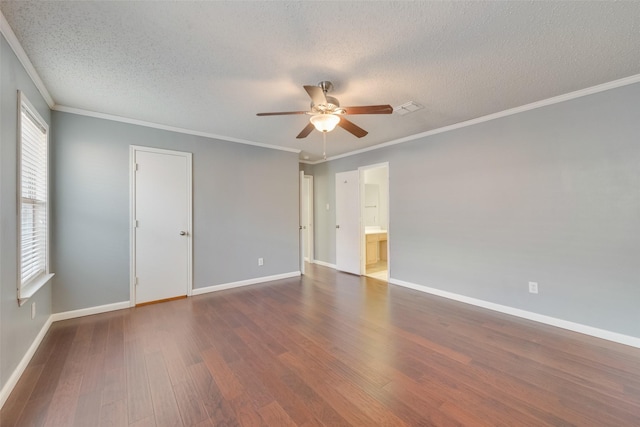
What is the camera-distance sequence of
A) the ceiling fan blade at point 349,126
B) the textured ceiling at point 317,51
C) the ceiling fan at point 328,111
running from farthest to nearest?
the ceiling fan blade at point 349,126 → the ceiling fan at point 328,111 → the textured ceiling at point 317,51

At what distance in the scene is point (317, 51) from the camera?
196cm

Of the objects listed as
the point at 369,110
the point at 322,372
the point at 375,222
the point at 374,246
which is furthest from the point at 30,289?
the point at 375,222

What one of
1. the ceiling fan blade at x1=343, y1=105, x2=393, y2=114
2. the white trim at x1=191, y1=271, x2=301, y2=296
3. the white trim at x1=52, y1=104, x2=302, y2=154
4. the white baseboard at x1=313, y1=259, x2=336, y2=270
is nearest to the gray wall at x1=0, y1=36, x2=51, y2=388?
the white trim at x1=52, y1=104, x2=302, y2=154

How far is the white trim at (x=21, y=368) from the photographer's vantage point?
173 centimetres

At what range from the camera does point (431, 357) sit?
2248 millimetres

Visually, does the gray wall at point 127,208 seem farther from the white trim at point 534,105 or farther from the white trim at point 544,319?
the white trim at point 544,319

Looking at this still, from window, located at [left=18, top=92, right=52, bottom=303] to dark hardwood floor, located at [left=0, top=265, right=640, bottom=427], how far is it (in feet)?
2.17

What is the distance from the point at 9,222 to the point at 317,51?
2.55 metres

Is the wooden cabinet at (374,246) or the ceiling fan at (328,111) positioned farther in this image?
the wooden cabinet at (374,246)

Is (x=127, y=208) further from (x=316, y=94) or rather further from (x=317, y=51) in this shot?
(x=317, y=51)

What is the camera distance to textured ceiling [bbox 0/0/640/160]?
1604 millimetres

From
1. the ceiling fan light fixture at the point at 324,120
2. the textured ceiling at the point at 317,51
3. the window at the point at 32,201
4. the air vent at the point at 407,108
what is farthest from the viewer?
the air vent at the point at 407,108

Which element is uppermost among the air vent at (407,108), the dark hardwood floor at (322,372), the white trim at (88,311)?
the air vent at (407,108)

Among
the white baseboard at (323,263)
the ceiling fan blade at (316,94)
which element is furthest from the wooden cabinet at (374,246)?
the ceiling fan blade at (316,94)
